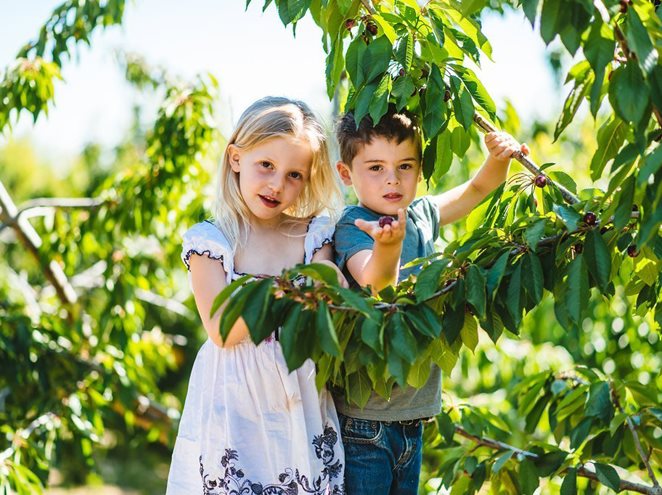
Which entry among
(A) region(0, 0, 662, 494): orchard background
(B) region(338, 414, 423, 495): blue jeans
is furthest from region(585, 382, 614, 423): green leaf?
(B) region(338, 414, 423, 495): blue jeans

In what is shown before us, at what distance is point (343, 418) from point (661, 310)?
830 mm

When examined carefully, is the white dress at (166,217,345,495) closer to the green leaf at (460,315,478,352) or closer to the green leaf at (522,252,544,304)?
the green leaf at (460,315,478,352)

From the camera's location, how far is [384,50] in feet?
6.51

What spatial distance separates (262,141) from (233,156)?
0.12m

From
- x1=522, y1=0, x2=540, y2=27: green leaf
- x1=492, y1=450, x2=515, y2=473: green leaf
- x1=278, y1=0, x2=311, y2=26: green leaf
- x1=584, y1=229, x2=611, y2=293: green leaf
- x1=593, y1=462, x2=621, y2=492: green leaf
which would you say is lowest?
x1=593, y1=462, x2=621, y2=492: green leaf

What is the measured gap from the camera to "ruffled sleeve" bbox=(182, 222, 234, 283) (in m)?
2.24

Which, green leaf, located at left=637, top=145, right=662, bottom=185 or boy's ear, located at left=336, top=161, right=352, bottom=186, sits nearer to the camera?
green leaf, located at left=637, top=145, right=662, bottom=185

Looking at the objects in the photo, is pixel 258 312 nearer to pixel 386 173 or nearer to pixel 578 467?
pixel 386 173

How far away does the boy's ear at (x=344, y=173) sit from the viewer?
247 cm

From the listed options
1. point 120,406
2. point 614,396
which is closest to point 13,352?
point 120,406

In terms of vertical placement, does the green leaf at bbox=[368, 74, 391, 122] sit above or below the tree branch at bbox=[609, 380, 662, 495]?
above

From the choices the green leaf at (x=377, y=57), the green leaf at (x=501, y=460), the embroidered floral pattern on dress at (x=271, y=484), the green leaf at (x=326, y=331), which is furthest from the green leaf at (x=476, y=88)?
the green leaf at (x=501, y=460)

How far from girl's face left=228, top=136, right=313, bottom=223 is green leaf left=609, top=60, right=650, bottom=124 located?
3.10 feet

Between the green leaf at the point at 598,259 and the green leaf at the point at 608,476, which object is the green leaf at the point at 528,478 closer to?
the green leaf at the point at 608,476
